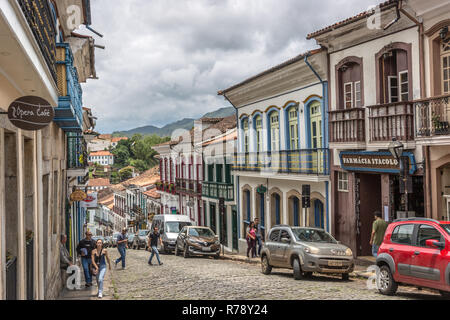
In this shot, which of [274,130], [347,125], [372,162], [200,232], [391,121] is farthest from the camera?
[274,130]

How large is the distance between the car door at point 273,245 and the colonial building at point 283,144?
295 centimetres

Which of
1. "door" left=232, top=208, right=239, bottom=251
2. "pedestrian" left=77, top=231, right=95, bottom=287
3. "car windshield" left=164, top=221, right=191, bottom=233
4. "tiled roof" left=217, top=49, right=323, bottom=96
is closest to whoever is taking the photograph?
"pedestrian" left=77, top=231, right=95, bottom=287

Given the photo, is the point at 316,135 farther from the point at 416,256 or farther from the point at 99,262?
the point at 416,256

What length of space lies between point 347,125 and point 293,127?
231 inches

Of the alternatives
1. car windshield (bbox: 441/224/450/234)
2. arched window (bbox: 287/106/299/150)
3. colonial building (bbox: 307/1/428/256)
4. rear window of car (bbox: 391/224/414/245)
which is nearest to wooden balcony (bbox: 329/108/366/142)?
colonial building (bbox: 307/1/428/256)

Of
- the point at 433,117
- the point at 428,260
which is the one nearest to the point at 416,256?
the point at 428,260

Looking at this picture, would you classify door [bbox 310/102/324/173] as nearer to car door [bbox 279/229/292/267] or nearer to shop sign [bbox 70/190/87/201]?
car door [bbox 279/229/292/267]

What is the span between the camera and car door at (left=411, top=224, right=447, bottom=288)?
10.0 metres

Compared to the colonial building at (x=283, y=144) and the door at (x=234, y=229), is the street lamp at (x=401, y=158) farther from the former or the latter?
the door at (x=234, y=229)

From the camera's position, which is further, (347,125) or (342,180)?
(342,180)

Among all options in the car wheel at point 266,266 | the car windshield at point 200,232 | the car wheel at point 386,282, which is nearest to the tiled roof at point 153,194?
the car windshield at point 200,232

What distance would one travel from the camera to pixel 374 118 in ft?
55.6

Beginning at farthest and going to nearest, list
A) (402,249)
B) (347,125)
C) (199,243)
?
(199,243)
(347,125)
(402,249)

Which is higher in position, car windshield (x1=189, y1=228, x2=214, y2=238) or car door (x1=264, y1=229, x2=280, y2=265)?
car door (x1=264, y1=229, x2=280, y2=265)
